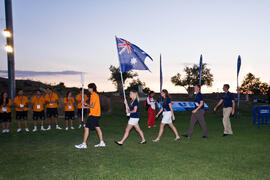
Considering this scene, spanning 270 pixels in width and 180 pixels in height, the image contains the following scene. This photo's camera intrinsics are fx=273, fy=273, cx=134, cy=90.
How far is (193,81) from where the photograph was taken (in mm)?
71375

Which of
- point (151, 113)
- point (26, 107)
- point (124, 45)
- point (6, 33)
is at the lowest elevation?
point (151, 113)

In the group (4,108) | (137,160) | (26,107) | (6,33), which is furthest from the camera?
(6,33)

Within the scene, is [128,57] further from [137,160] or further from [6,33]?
[6,33]

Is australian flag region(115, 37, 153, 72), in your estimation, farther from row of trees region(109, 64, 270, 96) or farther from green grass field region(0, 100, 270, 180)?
row of trees region(109, 64, 270, 96)

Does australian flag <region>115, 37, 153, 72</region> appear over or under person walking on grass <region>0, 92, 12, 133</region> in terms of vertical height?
over

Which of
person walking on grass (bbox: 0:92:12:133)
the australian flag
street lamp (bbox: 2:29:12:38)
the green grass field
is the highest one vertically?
street lamp (bbox: 2:29:12:38)

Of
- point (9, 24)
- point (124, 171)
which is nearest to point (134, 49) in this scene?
point (124, 171)

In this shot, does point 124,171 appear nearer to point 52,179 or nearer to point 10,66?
point 52,179

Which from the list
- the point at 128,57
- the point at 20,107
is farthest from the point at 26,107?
the point at 128,57

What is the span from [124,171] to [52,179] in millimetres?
1356

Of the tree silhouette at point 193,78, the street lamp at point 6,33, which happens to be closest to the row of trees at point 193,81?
the tree silhouette at point 193,78

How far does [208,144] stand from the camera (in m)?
8.50

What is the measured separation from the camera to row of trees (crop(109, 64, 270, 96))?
54.6 metres

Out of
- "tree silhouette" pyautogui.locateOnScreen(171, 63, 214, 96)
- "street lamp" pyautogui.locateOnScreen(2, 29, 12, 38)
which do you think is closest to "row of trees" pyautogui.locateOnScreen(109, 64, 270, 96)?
"tree silhouette" pyautogui.locateOnScreen(171, 63, 214, 96)
